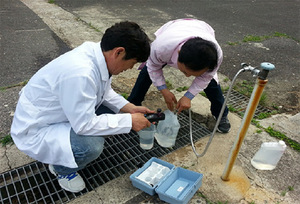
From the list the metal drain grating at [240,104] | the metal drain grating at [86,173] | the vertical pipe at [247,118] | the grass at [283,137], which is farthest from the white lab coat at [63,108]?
the metal drain grating at [240,104]

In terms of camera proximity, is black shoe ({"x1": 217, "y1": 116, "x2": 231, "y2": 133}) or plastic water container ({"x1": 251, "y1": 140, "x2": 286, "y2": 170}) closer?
plastic water container ({"x1": 251, "y1": 140, "x2": 286, "y2": 170})

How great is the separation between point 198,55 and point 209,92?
36.5 inches

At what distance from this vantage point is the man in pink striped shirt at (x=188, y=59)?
82.9 inches

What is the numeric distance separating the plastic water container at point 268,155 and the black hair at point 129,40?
134 centimetres

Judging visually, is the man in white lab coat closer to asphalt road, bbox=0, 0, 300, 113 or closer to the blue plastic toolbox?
the blue plastic toolbox

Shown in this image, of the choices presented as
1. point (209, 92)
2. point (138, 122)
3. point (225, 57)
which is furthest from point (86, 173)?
point (225, 57)

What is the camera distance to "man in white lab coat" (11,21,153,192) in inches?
71.7

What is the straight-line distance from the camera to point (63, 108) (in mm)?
1861

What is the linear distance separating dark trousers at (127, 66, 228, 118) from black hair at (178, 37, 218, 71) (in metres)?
0.71

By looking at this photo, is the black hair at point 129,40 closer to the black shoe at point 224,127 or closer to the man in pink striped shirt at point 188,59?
the man in pink striped shirt at point 188,59

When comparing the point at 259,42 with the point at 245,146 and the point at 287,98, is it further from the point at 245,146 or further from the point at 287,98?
the point at 245,146

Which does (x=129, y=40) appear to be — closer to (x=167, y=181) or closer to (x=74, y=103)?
(x=74, y=103)

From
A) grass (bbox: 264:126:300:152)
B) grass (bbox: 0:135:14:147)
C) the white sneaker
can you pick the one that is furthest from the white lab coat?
grass (bbox: 264:126:300:152)

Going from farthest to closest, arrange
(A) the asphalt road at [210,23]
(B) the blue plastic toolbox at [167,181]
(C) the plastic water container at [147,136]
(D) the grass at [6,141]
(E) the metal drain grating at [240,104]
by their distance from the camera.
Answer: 1. (A) the asphalt road at [210,23]
2. (E) the metal drain grating at [240,104]
3. (C) the plastic water container at [147,136]
4. (D) the grass at [6,141]
5. (B) the blue plastic toolbox at [167,181]
